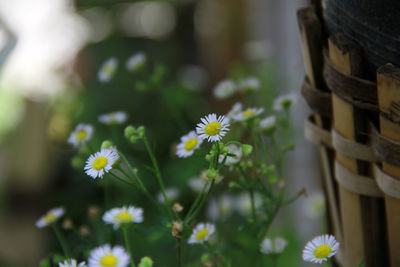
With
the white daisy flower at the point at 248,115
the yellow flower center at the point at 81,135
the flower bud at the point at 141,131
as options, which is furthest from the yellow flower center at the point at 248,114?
the yellow flower center at the point at 81,135

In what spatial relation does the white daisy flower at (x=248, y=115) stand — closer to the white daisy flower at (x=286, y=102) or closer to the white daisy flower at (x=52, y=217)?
the white daisy flower at (x=286, y=102)

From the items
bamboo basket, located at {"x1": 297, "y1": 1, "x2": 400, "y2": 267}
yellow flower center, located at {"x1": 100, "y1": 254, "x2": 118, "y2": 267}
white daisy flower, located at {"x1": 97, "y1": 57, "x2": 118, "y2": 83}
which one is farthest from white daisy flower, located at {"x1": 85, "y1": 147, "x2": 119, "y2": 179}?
white daisy flower, located at {"x1": 97, "y1": 57, "x2": 118, "y2": 83}

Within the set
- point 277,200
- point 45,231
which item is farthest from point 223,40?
point 277,200

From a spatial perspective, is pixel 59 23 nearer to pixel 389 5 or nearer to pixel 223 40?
pixel 223 40

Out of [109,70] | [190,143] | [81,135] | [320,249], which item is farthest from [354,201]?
[109,70]

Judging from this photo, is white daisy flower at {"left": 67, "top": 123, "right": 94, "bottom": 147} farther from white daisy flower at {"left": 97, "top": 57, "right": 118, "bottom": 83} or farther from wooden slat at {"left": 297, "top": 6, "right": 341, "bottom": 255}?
wooden slat at {"left": 297, "top": 6, "right": 341, "bottom": 255}

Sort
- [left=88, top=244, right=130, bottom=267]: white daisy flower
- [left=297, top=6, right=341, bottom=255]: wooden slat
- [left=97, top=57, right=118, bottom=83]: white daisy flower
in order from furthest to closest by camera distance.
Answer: [left=97, top=57, right=118, bottom=83]: white daisy flower
[left=297, top=6, right=341, bottom=255]: wooden slat
[left=88, top=244, right=130, bottom=267]: white daisy flower
